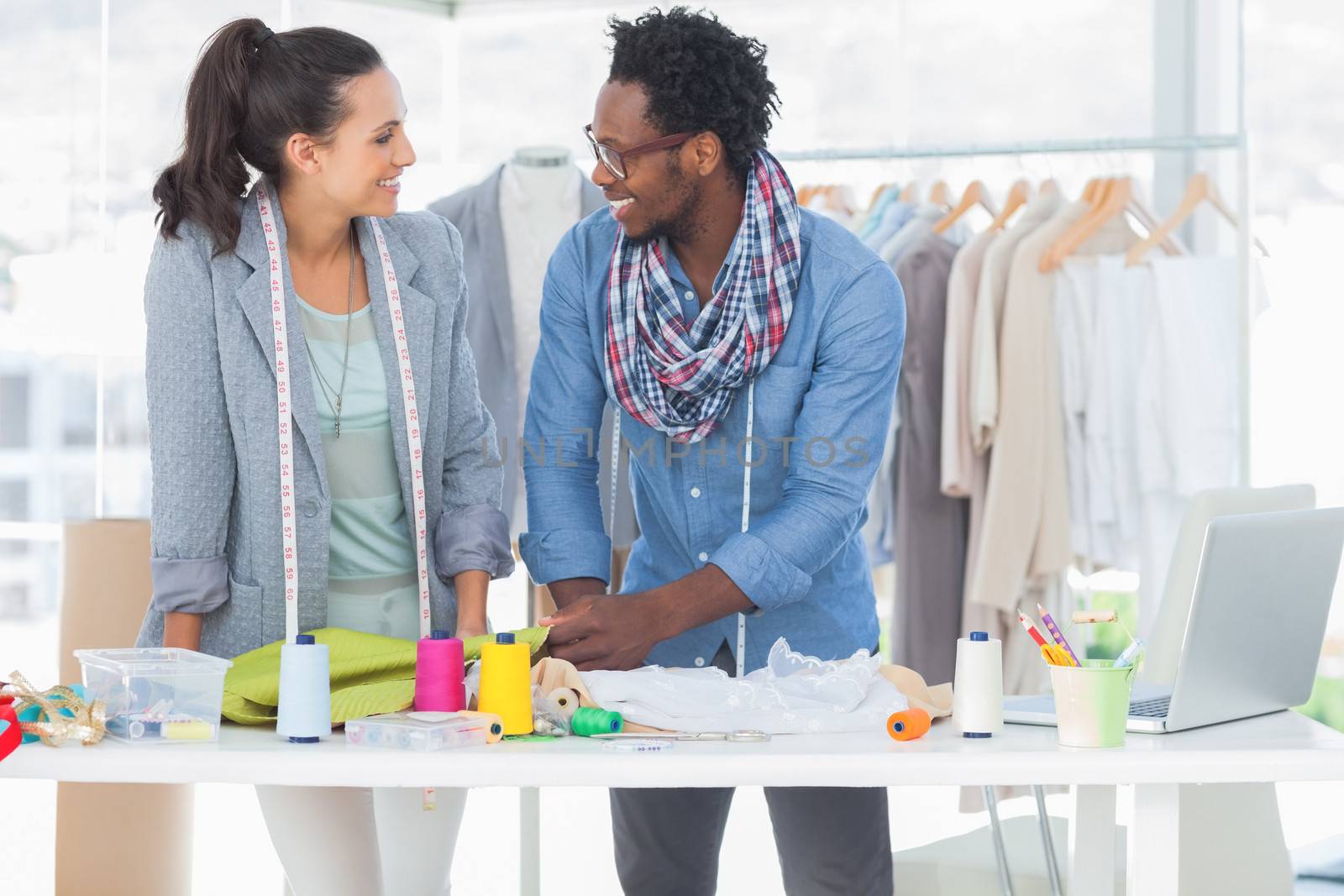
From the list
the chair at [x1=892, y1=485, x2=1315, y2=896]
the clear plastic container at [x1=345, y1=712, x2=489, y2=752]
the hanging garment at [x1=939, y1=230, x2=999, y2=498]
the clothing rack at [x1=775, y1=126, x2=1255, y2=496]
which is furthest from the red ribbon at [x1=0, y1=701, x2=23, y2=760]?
the hanging garment at [x1=939, y1=230, x2=999, y2=498]

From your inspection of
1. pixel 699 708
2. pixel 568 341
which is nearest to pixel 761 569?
pixel 699 708

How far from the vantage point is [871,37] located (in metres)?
4.45

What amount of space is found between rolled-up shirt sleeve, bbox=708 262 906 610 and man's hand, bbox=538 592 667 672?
130mm

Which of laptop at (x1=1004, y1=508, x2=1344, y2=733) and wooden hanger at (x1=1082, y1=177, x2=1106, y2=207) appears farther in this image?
wooden hanger at (x1=1082, y1=177, x2=1106, y2=207)

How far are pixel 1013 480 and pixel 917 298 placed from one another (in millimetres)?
478

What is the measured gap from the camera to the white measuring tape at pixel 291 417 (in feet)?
5.93

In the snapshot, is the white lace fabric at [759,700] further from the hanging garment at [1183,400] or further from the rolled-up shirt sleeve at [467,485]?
the hanging garment at [1183,400]

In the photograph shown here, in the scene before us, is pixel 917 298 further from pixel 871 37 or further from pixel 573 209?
pixel 871 37

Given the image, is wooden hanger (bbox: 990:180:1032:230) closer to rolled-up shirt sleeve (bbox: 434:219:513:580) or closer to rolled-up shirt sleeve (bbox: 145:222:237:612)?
rolled-up shirt sleeve (bbox: 434:219:513:580)

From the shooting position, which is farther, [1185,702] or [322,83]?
[322,83]

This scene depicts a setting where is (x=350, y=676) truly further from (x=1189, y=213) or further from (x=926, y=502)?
(x=1189, y=213)

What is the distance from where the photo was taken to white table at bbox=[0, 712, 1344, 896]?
4.64 ft

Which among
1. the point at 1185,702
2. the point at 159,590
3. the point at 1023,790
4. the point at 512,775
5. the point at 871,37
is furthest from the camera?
the point at 871,37

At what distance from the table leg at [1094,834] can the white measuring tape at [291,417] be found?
32.3 inches
